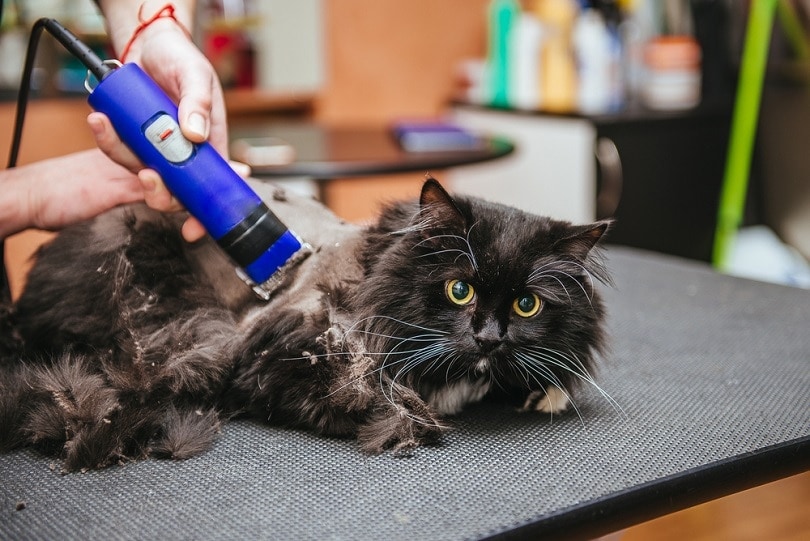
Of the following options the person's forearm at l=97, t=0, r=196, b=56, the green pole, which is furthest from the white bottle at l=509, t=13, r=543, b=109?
the person's forearm at l=97, t=0, r=196, b=56

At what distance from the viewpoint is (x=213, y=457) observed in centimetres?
87

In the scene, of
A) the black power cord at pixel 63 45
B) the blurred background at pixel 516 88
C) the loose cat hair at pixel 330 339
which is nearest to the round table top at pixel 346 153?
the blurred background at pixel 516 88

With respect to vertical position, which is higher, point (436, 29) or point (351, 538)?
point (436, 29)

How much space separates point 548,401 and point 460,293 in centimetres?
19

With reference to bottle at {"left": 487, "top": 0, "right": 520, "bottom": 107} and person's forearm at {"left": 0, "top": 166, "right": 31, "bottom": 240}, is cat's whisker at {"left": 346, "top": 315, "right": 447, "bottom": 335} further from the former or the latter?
bottle at {"left": 487, "top": 0, "right": 520, "bottom": 107}

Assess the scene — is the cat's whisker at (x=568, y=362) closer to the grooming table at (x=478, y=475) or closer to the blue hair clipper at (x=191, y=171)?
the grooming table at (x=478, y=475)

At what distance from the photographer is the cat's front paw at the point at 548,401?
0.97 meters

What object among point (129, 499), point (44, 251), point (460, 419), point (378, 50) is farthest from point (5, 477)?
point (378, 50)

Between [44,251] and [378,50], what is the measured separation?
229 centimetres

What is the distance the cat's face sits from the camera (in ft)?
2.94

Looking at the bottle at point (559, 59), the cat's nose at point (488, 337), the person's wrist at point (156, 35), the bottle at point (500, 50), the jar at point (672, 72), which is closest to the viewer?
the cat's nose at point (488, 337)

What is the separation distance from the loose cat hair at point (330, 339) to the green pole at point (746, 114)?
4.19 feet

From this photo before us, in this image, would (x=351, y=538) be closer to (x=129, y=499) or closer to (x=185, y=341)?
(x=129, y=499)

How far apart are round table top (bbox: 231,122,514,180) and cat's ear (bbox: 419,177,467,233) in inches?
32.0
